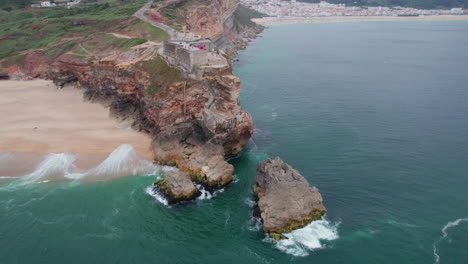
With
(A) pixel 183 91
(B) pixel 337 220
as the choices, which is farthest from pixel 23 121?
(B) pixel 337 220

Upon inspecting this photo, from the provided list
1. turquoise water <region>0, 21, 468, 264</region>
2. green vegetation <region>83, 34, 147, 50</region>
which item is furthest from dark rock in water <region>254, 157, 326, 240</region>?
green vegetation <region>83, 34, 147, 50</region>

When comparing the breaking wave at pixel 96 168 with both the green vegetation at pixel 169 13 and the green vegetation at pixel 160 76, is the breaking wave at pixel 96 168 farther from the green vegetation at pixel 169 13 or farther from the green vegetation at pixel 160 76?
the green vegetation at pixel 169 13

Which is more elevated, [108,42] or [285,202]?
[108,42]

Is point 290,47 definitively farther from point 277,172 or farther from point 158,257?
point 158,257

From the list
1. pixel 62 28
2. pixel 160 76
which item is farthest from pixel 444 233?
pixel 62 28

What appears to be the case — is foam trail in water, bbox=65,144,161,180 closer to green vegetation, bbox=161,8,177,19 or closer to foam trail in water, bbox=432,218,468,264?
foam trail in water, bbox=432,218,468,264

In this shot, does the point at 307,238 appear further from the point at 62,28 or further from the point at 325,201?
the point at 62,28
